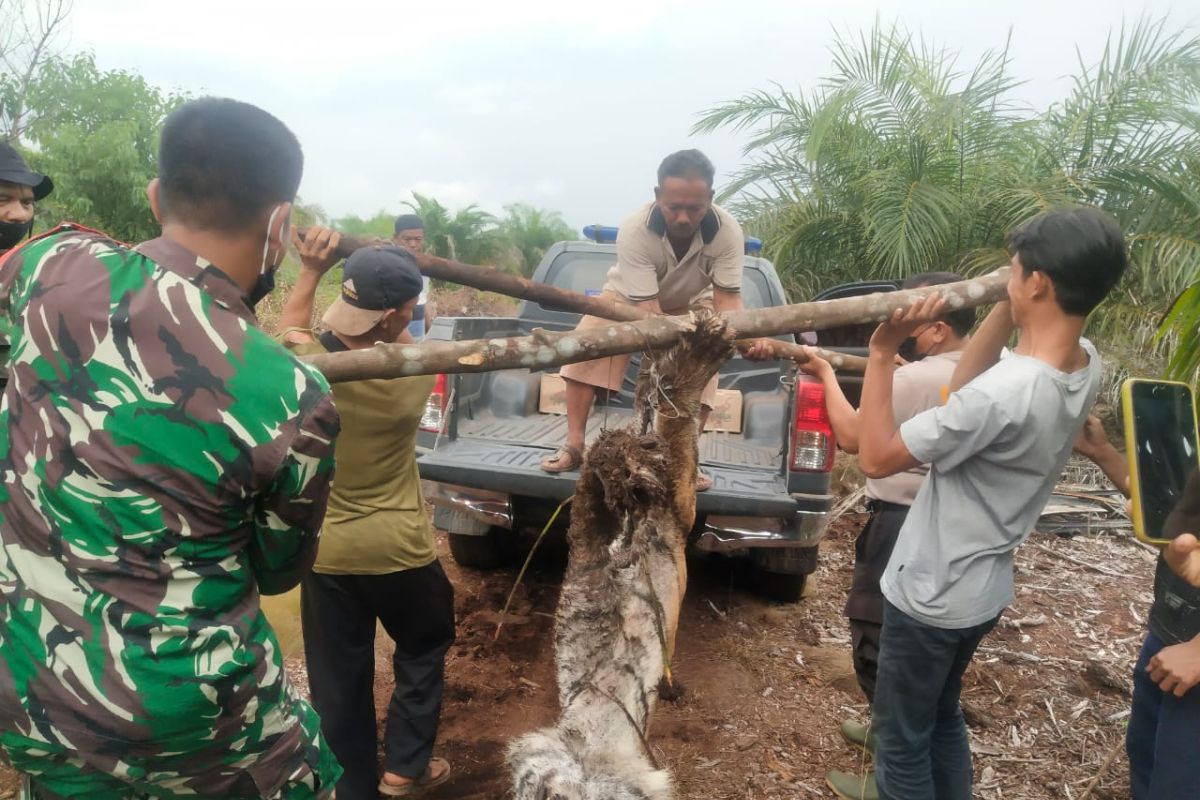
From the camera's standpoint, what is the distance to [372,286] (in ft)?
7.60

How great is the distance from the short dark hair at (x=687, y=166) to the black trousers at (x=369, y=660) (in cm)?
220

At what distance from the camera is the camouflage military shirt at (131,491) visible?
1.29 meters

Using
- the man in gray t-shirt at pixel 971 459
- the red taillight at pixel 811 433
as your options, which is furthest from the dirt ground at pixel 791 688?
the red taillight at pixel 811 433

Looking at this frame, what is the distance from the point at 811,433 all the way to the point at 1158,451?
1.89 metres

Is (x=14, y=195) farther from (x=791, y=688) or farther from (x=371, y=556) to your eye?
(x=791, y=688)

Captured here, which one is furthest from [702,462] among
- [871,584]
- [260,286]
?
[260,286]

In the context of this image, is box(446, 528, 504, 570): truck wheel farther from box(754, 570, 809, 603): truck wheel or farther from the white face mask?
the white face mask

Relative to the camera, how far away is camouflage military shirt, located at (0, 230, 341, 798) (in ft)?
4.22

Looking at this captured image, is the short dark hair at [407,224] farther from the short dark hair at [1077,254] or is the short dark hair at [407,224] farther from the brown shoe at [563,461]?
the short dark hair at [1077,254]

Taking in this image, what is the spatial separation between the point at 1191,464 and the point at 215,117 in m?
2.50

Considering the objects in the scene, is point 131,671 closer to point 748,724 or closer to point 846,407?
point 846,407

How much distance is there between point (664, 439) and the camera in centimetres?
220

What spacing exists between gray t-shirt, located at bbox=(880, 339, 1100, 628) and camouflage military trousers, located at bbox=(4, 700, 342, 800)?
67.9 inches

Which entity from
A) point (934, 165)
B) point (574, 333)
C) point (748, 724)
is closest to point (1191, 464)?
point (574, 333)
